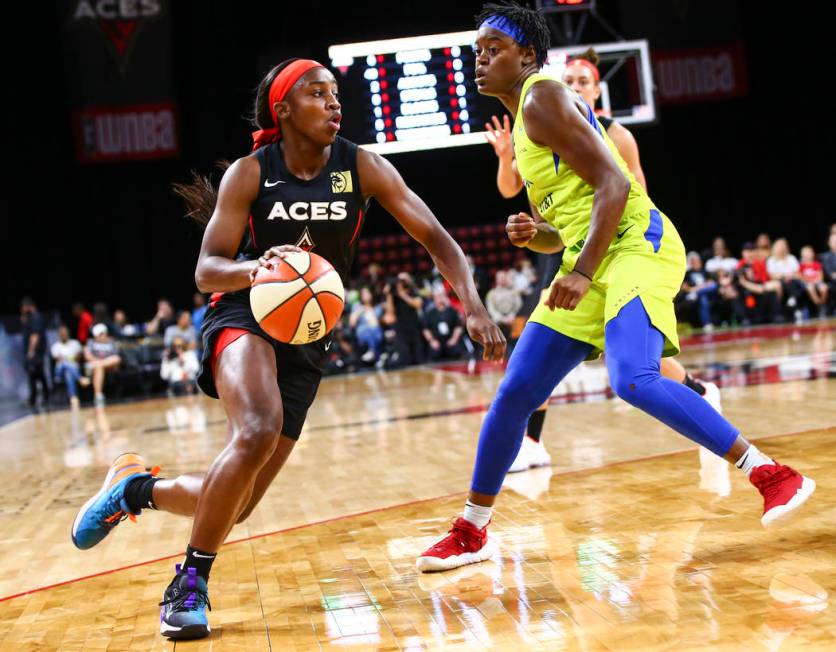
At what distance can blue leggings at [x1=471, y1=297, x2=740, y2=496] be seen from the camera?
10.5 ft

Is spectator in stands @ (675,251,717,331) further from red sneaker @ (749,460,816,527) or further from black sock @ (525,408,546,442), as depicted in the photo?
red sneaker @ (749,460,816,527)

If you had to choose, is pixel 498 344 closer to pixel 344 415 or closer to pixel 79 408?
pixel 344 415

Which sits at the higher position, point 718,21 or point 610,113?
point 718,21

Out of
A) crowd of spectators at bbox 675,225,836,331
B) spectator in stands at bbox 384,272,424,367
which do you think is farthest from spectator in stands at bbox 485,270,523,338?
crowd of spectators at bbox 675,225,836,331

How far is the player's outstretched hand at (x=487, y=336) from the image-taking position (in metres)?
3.18

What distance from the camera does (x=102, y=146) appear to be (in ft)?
57.4

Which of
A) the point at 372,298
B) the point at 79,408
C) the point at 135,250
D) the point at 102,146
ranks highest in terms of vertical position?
the point at 102,146

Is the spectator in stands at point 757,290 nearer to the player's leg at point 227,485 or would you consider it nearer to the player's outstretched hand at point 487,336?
the player's outstretched hand at point 487,336

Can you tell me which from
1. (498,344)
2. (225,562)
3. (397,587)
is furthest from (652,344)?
(225,562)

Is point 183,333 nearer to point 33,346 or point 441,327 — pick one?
point 33,346

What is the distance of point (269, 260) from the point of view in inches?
117

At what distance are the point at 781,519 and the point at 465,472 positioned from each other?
2533mm

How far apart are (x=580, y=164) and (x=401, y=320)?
1278 cm

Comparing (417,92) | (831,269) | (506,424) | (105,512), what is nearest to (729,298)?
(831,269)
